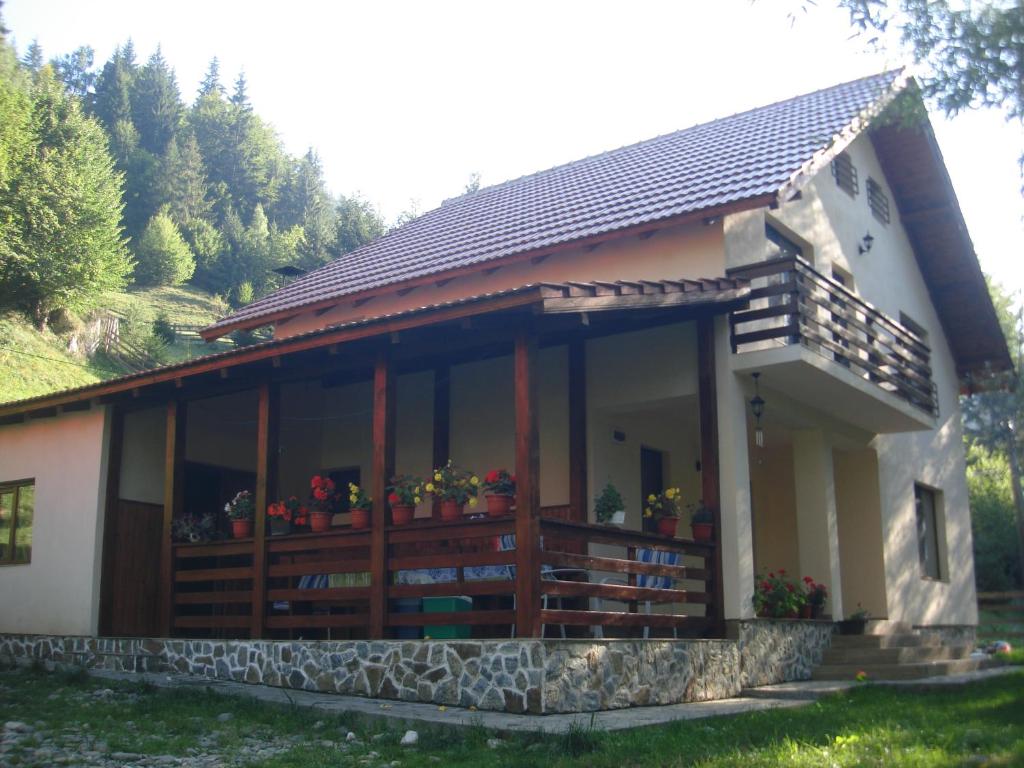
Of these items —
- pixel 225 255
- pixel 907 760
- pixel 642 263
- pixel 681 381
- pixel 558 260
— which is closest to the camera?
pixel 907 760

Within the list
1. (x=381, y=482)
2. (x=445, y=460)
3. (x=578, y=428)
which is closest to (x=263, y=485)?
(x=381, y=482)

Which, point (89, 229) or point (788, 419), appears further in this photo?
point (89, 229)

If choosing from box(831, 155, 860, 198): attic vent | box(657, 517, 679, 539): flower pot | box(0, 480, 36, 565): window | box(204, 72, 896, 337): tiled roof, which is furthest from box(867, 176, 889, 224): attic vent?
box(0, 480, 36, 565): window

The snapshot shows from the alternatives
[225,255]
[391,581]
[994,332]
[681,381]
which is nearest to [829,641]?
[681,381]

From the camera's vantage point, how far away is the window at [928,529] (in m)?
18.0

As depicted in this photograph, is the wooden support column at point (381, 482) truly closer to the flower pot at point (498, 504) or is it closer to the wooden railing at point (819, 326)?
the flower pot at point (498, 504)

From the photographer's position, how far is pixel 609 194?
15.7 metres

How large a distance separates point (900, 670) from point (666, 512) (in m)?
3.08

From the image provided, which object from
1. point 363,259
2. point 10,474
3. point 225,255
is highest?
point 225,255

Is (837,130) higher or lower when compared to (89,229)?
lower

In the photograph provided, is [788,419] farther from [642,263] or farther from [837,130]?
[837,130]

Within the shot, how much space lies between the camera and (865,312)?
1427cm

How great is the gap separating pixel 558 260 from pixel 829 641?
6.12m

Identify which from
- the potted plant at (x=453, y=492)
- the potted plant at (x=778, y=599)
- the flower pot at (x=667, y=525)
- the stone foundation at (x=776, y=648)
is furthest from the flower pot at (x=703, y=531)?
the potted plant at (x=453, y=492)
